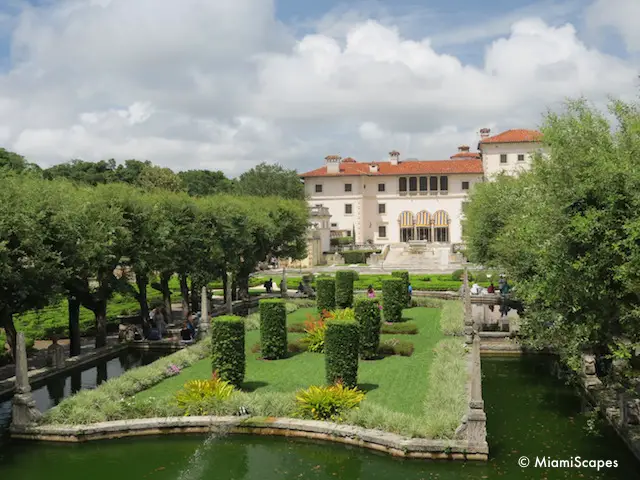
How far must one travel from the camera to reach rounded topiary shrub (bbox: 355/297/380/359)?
16.9 meters

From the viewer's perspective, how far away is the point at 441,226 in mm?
65000

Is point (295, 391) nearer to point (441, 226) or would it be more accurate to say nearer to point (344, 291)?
point (344, 291)

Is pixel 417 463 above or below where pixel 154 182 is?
below

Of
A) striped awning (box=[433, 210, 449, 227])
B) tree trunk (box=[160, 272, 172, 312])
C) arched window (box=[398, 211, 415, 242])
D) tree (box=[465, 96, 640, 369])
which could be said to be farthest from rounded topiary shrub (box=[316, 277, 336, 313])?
arched window (box=[398, 211, 415, 242])

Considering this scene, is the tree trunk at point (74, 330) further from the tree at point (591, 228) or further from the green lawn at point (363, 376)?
the tree at point (591, 228)

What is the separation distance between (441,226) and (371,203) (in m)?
7.99

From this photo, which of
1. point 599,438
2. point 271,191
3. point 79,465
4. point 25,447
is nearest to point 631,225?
point 599,438

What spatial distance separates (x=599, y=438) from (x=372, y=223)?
5523 cm

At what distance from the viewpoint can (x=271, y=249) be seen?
33406mm

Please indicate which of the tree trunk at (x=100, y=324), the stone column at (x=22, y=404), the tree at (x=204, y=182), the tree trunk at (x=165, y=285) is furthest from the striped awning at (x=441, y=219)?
the stone column at (x=22, y=404)

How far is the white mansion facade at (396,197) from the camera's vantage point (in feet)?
212

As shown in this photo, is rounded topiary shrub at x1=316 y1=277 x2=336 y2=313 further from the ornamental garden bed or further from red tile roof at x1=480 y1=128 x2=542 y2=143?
red tile roof at x1=480 y1=128 x2=542 y2=143

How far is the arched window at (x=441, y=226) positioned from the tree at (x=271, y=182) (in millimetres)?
15225

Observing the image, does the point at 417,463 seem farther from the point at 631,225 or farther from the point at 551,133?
the point at 551,133
